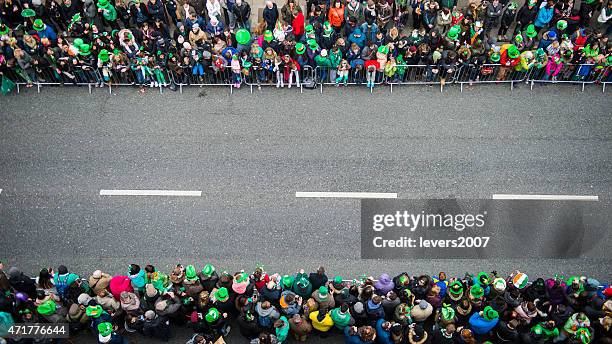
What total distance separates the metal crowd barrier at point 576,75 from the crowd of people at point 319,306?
644 cm

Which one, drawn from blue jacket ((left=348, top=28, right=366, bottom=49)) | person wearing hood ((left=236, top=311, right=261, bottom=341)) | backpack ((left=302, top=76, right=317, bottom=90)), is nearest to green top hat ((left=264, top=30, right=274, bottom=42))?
backpack ((left=302, top=76, right=317, bottom=90))

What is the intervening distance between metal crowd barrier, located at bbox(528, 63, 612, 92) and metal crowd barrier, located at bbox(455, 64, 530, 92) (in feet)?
1.12

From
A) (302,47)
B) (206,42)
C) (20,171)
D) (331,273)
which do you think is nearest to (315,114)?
(302,47)

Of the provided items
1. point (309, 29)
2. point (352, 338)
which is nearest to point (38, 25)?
point (309, 29)

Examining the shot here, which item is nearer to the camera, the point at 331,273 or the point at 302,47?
the point at 331,273

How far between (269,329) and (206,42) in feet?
26.8

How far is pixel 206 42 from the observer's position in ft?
51.1

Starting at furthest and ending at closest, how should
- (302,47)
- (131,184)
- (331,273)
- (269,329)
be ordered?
(302,47) < (131,184) < (331,273) < (269,329)

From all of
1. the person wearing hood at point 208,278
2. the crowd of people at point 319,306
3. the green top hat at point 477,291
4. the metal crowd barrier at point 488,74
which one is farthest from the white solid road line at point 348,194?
the metal crowd barrier at point 488,74

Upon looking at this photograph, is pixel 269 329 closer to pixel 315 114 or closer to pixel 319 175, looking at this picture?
pixel 319 175

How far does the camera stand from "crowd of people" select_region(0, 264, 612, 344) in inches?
425

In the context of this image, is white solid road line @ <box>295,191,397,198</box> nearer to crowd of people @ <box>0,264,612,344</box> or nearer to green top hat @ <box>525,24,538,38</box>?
crowd of people @ <box>0,264,612,344</box>

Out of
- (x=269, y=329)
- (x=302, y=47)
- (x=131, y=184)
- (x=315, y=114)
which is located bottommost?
(x=269, y=329)

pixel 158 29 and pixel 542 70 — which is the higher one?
pixel 158 29
